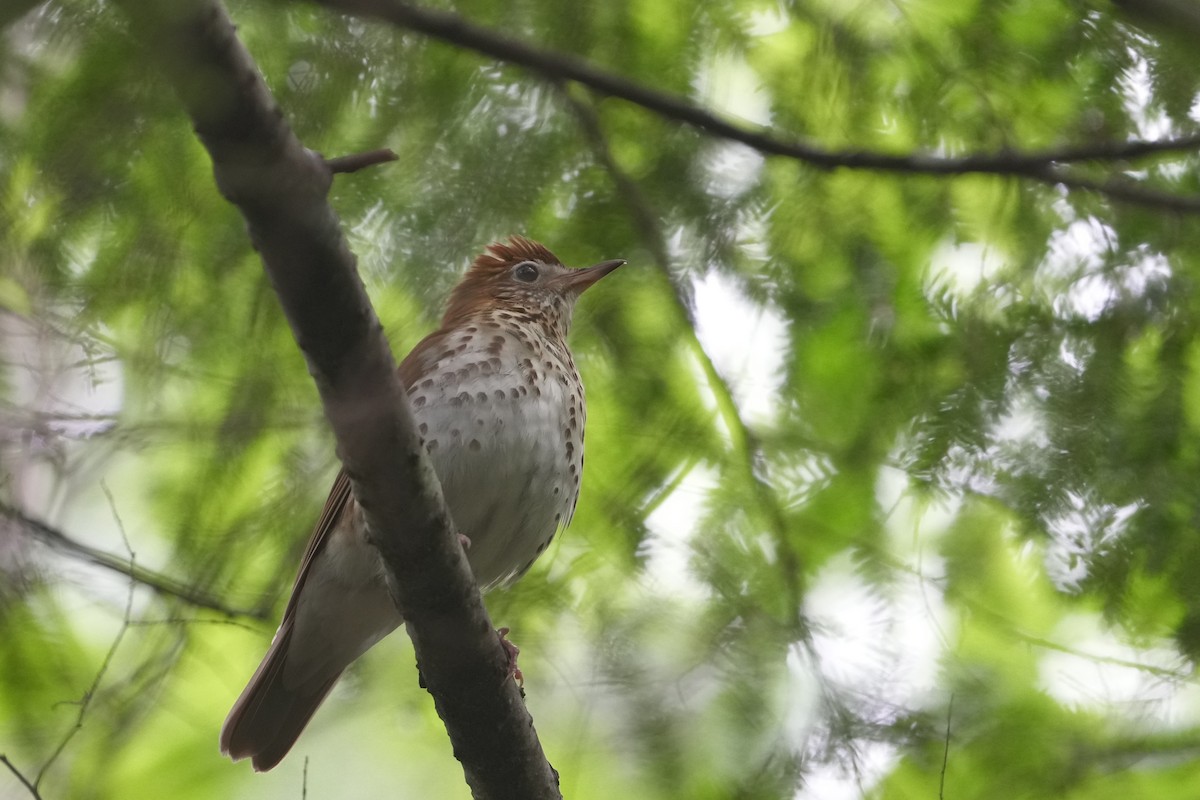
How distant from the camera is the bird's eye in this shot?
4121mm

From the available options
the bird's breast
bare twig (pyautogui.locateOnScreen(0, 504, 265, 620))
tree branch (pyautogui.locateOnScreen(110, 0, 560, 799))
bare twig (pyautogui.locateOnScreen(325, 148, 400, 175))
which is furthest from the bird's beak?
bare twig (pyautogui.locateOnScreen(325, 148, 400, 175))

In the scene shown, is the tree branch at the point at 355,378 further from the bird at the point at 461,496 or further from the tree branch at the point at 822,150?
the tree branch at the point at 822,150

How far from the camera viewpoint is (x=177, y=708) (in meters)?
3.68

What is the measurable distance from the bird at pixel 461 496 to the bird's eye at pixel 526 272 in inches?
11.3

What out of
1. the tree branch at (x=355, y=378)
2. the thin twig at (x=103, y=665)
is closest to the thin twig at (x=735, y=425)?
the tree branch at (x=355, y=378)

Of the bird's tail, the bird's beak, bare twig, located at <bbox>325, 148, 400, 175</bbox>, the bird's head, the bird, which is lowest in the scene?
bare twig, located at <bbox>325, 148, 400, 175</bbox>

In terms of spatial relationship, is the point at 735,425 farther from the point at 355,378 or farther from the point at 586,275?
the point at 355,378

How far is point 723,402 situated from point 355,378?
5.73 ft

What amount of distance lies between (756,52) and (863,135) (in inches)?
15.5

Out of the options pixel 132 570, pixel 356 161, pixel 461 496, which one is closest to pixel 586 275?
pixel 461 496

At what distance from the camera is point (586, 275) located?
373cm

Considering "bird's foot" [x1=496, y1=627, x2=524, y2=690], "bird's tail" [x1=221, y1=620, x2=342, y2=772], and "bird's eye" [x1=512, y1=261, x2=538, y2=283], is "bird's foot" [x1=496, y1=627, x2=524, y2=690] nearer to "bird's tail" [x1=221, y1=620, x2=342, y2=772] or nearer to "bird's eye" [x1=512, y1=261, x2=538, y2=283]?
"bird's tail" [x1=221, y1=620, x2=342, y2=772]

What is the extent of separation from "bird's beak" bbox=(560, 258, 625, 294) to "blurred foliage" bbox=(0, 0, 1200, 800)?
5 cm

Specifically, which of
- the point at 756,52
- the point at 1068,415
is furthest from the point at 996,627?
the point at 756,52
